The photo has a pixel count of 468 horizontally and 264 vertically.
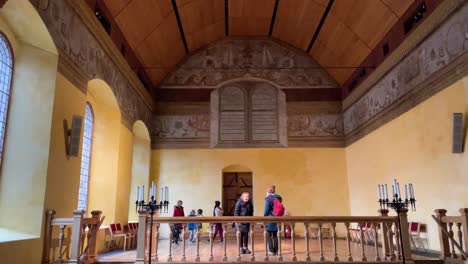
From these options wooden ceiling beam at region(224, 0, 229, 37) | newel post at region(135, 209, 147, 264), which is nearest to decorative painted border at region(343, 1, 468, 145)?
wooden ceiling beam at region(224, 0, 229, 37)

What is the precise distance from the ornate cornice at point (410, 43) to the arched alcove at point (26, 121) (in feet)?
27.1

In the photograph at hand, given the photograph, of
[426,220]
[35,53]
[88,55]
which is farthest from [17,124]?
[426,220]

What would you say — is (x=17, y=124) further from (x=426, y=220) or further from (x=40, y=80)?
(x=426, y=220)

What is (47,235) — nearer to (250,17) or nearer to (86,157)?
(86,157)

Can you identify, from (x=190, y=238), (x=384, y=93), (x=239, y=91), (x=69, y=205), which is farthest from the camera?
(x=239, y=91)

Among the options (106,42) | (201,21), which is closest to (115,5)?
(106,42)

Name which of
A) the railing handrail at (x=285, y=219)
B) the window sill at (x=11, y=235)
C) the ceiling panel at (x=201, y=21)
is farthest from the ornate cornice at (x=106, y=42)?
the railing handrail at (x=285, y=219)

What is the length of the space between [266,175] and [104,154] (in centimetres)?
637

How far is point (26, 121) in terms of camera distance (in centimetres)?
704

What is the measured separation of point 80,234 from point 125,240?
356 centimetres

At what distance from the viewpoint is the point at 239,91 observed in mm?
15477

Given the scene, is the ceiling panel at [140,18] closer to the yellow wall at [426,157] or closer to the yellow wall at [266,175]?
the yellow wall at [266,175]

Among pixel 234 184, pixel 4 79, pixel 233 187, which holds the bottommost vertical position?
pixel 233 187

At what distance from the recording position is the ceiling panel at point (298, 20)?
12844mm
